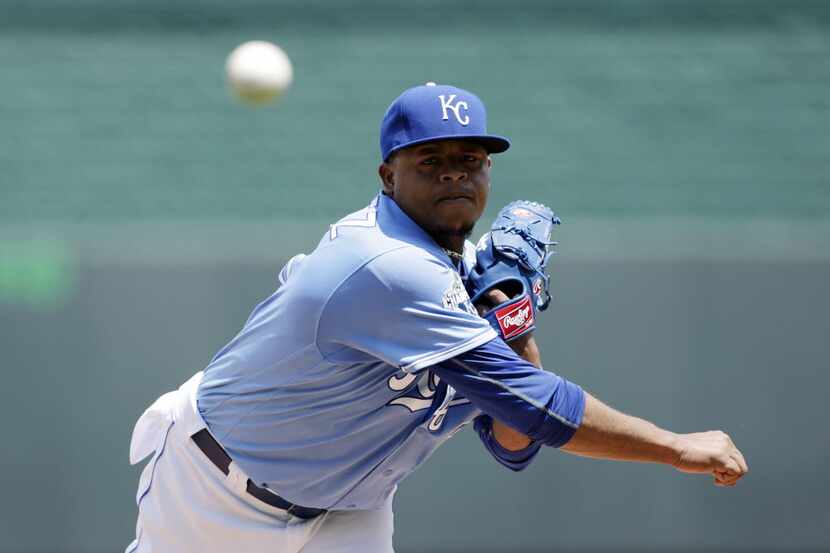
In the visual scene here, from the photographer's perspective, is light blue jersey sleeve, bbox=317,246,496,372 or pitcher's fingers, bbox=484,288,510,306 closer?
light blue jersey sleeve, bbox=317,246,496,372

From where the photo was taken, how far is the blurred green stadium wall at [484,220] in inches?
279

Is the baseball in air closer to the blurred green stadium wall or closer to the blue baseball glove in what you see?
the blurred green stadium wall

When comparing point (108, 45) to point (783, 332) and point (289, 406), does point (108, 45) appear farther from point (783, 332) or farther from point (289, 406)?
point (289, 406)

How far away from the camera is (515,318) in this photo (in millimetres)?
3465

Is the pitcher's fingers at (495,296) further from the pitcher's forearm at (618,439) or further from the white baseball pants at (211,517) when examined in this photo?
the white baseball pants at (211,517)

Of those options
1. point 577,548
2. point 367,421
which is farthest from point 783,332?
point 367,421

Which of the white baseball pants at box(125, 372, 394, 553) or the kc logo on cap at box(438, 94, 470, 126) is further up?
the kc logo on cap at box(438, 94, 470, 126)

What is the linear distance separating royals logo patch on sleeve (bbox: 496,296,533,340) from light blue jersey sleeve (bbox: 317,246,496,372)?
25 centimetres

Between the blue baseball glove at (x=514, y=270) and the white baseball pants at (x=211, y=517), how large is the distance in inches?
28.9

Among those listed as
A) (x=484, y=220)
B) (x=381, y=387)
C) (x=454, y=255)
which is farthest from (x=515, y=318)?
(x=484, y=220)

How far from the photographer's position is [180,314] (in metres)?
7.15

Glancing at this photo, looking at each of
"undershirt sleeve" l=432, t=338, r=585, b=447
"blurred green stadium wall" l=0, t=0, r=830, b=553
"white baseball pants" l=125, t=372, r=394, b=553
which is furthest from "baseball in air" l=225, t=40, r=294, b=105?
"undershirt sleeve" l=432, t=338, r=585, b=447

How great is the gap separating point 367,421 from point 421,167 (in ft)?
2.33

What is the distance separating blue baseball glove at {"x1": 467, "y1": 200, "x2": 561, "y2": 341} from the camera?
136 inches
